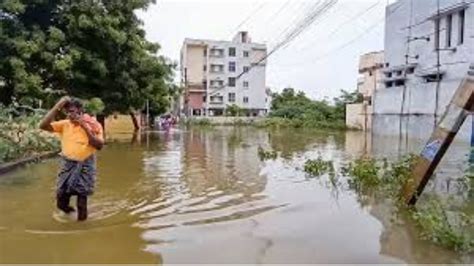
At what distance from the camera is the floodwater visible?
6.46m

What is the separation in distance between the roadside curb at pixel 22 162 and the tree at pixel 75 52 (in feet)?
17.1

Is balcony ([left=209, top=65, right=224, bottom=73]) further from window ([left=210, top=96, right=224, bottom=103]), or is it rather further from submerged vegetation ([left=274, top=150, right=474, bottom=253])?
submerged vegetation ([left=274, top=150, right=474, bottom=253])

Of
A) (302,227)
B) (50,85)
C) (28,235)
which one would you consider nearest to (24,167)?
(28,235)

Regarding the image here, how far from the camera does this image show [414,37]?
118 feet

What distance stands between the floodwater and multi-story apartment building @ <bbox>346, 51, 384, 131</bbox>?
3793cm

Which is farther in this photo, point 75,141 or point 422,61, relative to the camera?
point 422,61

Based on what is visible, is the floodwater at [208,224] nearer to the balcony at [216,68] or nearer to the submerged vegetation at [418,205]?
the submerged vegetation at [418,205]

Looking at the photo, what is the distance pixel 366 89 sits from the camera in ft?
201

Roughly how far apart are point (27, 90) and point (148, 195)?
41.5 feet

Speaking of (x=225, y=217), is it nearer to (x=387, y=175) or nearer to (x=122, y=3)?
(x=387, y=175)

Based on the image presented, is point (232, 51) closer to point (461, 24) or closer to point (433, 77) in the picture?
point (433, 77)

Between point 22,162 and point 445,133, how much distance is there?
32.4ft

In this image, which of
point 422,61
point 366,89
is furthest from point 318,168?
point 366,89

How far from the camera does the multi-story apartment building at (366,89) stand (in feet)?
170
